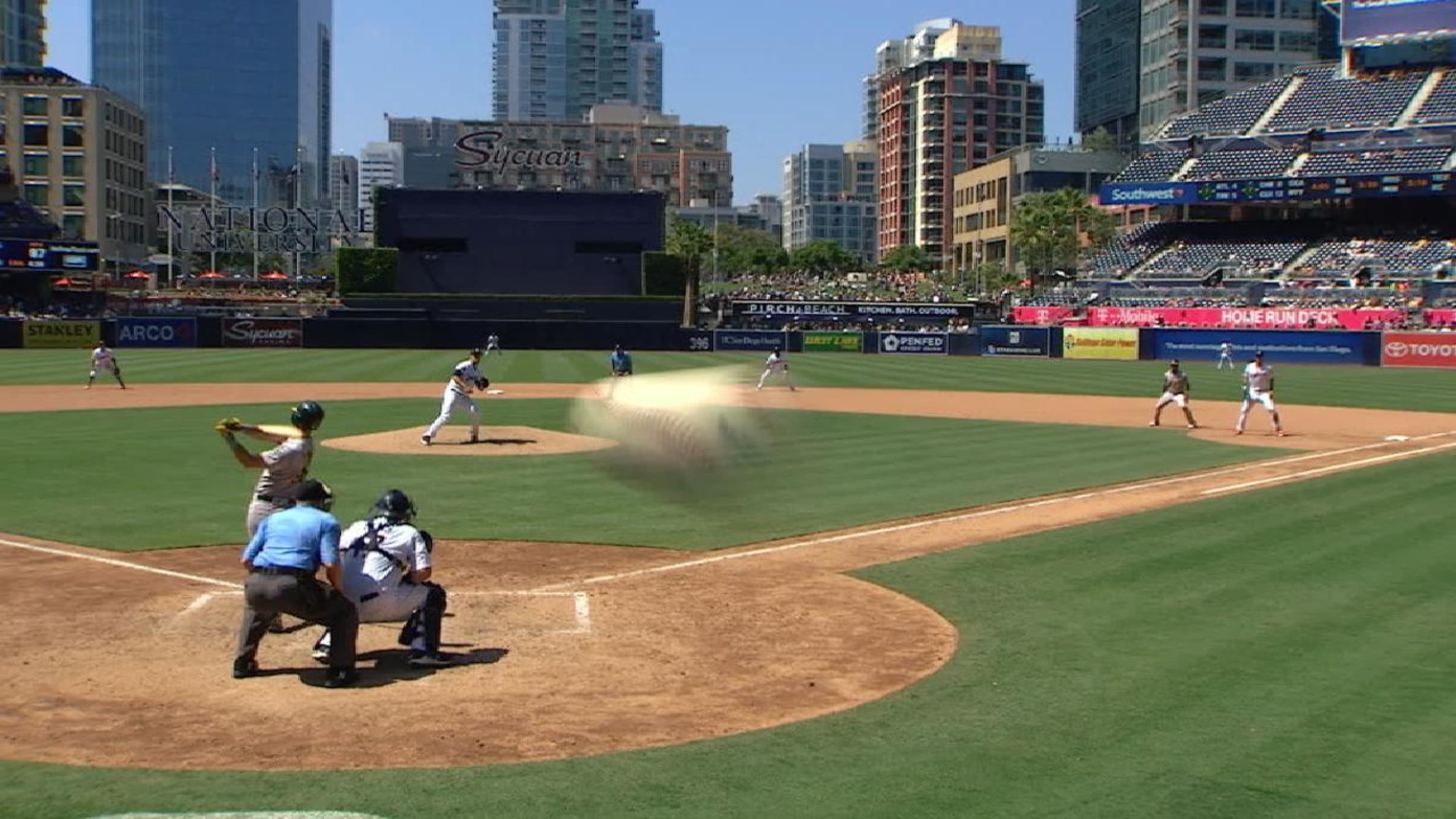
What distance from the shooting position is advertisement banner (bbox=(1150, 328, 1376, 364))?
64062 millimetres

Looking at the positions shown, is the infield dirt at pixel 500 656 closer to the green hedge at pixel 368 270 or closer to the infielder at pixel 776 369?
the infielder at pixel 776 369

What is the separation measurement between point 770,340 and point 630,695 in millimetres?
63801

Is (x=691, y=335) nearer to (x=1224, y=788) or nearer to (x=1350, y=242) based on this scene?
(x=1350, y=242)

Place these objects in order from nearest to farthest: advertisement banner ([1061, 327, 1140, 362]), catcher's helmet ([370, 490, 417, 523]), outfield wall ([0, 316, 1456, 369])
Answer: catcher's helmet ([370, 490, 417, 523]) < outfield wall ([0, 316, 1456, 369]) < advertisement banner ([1061, 327, 1140, 362])

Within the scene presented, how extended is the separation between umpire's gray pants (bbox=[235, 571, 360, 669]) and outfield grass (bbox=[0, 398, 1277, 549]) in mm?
6393

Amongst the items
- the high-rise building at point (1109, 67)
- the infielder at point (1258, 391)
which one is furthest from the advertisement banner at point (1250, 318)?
the high-rise building at point (1109, 67)

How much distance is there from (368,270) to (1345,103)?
203ft

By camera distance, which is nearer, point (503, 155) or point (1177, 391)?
point (1177, 391)

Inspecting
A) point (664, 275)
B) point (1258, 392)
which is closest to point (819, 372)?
point (664, 275)

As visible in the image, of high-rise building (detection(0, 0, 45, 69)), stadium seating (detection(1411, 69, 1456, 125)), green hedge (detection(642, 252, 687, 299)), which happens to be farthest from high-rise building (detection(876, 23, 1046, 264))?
high-rise building (detection(0, 0, 45, 69))

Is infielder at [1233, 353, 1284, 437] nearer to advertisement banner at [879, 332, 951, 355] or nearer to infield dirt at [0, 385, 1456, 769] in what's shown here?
infield dirt at [0, 385, 1456, 769]

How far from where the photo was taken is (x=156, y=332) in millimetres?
68188

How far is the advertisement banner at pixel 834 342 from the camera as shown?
73.9 meters

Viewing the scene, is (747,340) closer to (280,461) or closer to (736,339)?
(736,339)
